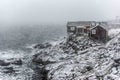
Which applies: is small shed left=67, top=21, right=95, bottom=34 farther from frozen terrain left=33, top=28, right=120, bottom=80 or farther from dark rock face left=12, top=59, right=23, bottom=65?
dark rock face left=12, top=59, right=23, bottom=65

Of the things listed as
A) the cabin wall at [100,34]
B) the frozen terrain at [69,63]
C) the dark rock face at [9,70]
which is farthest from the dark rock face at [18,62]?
the cabin wall at [100,34]

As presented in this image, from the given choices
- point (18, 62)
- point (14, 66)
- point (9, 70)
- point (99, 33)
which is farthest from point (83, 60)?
point (99, 33)

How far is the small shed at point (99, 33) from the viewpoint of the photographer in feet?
277

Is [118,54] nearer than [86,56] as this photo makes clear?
Yes

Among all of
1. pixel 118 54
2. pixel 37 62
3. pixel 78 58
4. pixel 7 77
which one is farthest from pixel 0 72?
pixel 118 54

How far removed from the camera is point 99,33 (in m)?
85.6

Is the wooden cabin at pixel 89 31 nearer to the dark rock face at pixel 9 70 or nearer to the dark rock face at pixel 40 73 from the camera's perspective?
the dark rock face at pixel 40 73

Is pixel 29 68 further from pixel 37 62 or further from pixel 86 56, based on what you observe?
pixel 86 56

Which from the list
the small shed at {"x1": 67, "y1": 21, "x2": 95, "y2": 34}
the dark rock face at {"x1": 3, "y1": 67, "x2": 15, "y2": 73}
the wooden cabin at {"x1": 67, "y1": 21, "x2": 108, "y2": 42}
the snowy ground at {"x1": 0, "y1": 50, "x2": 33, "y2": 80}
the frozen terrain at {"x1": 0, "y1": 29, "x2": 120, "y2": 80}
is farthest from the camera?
the small shed at {"x1": 67, "y1": 21, "x2": 95, "y2": 34}

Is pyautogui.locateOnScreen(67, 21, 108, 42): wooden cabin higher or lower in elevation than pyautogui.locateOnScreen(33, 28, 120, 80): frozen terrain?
higher

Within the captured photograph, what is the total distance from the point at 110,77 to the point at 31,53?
45874 millimetres

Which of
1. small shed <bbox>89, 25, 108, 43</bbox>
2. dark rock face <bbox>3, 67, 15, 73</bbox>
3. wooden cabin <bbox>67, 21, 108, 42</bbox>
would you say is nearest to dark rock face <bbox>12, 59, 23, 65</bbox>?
dark rock face <bbox>3, 67, 15, 73</bbox>

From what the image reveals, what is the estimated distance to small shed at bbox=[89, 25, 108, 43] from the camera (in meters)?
84.4

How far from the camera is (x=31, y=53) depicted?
89188mm
